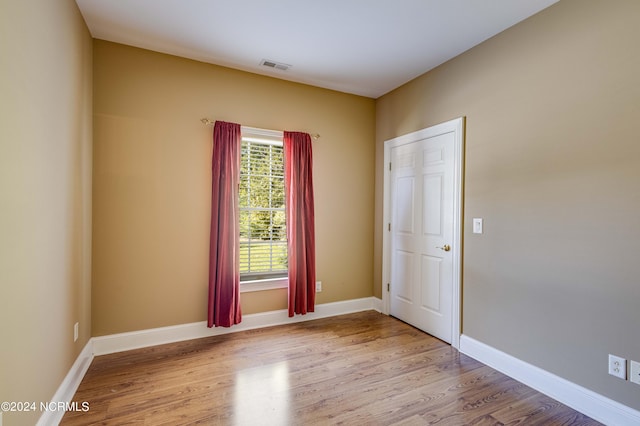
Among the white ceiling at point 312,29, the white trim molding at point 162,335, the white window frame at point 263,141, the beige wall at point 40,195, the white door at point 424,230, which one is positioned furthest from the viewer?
the white window frame at point 263,141

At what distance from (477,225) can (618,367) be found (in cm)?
128

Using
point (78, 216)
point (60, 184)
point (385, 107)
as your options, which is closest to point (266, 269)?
point (78, 216)

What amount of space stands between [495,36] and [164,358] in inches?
160

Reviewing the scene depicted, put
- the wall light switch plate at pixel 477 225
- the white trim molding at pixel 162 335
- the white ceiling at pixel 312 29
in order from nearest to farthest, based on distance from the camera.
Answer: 1. the white trim molding at pixel 162 335
2. the white ceiling at pixel 312 29
3. the wall light switch plate at pixel 477 225

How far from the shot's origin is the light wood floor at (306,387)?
1924 millimetres

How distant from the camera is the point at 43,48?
1.68m

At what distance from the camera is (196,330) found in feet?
10.1

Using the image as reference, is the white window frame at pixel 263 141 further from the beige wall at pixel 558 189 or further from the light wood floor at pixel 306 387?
the beige wall at pixel 558 189

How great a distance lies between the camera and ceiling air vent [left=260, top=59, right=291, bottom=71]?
10.1 ft

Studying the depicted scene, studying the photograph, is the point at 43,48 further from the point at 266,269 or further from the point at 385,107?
the point at 385,107

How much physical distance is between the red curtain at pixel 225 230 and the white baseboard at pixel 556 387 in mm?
2356

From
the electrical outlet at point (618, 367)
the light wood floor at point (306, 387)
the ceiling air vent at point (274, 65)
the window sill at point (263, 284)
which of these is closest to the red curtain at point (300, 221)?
the window sill at point (263, 284)

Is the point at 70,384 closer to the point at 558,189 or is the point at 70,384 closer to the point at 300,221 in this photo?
the point at 300,221

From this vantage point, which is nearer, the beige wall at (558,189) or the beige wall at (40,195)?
the beige wall at (40,195)
